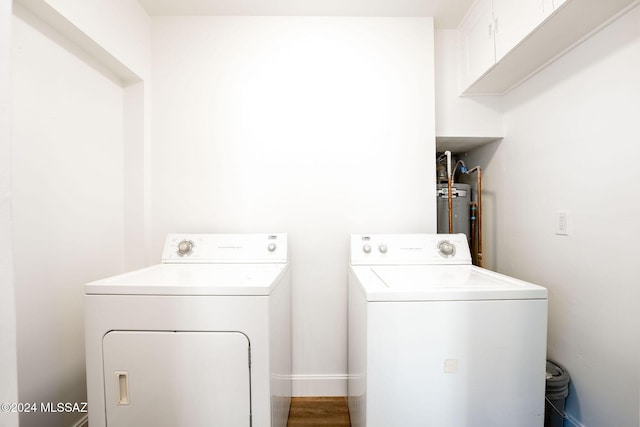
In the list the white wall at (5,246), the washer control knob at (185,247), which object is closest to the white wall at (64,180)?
the washer control knob at (185,247)

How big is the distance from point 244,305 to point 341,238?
0.87 m

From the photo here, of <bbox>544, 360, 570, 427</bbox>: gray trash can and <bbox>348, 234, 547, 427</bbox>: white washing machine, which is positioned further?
<bbox>544, 360, 570, 427</bbox>: gray trash can

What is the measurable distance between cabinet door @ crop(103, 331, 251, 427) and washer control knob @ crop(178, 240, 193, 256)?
23.3 inches

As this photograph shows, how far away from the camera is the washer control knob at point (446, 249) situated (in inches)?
58.7

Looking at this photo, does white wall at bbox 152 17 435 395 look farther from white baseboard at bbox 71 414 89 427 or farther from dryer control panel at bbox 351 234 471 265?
white baseboard at bbox 71 414 89 427

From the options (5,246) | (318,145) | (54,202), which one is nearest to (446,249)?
(318,145)

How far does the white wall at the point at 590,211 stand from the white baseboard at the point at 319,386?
4.02 feet

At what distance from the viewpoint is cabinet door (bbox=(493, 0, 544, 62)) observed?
3.82 feet

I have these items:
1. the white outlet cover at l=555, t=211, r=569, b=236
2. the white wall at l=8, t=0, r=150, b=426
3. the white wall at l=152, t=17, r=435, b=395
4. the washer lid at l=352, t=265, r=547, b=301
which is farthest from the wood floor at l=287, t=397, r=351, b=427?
the white outlet cover at l=555, t=211, r=569, b=236

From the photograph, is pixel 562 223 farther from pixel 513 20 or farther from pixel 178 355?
pixel 178 355

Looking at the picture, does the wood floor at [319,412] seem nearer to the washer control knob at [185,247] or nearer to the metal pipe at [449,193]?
the washer control knob at [185,247]

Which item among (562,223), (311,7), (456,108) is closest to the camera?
(562,223)

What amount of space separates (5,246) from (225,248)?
1024 mm

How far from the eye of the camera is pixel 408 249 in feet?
4.94
